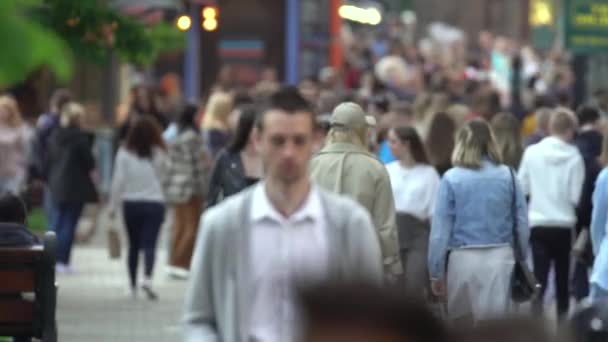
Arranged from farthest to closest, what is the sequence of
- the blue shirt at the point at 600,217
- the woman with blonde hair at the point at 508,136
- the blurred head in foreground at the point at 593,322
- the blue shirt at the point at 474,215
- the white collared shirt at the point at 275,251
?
the woman with blonde hair at the point at 508,136 < the blue shirt at the point at 600,217 < the blue shirt at the point at 474,215 < the blurred head in foreground at the point at 593,322 < the white collared shirt at the point at 275,251

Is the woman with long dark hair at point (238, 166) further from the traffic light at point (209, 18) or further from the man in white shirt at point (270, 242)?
the traffic light at point (209, 18)

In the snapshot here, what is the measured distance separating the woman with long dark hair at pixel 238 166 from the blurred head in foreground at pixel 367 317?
984 cm

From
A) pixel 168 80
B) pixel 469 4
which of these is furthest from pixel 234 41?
pixel 469 4

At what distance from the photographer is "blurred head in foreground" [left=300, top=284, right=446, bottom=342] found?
8.61 ft

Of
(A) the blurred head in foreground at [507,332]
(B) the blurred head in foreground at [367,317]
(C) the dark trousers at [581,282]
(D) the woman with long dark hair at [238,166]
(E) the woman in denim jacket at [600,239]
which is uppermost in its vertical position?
(B) the blurred head in foreground at [367,317]

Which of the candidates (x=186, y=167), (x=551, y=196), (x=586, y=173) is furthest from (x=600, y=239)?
(x=186, y=167)

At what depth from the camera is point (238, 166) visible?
12734 millimetres

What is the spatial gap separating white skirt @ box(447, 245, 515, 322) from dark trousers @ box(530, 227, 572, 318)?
→ 9.68ft

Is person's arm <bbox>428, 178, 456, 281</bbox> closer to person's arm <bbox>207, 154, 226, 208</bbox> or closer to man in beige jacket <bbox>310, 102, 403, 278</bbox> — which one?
man in beige jacket <bbox>310, 102, 403, 278</bbox>

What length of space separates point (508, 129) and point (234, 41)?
17499mm

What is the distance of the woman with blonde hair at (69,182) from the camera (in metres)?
18.4

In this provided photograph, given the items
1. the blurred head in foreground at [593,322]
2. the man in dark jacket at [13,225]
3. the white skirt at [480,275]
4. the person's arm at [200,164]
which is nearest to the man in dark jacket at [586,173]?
the white skirt at [480,275]

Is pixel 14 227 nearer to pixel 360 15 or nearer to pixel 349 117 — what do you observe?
pixel 349 117

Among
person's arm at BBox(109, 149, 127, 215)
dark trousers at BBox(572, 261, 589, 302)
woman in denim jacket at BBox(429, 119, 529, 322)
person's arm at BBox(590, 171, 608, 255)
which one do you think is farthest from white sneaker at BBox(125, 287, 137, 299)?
person's arm at BBox(590, 171, 608, 255)
